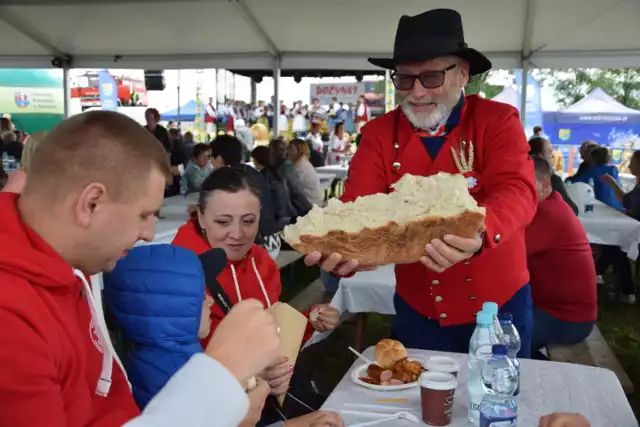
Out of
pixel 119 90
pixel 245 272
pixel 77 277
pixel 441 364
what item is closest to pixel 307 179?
pixel 245 272

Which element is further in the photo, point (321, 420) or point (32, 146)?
point (32, 146)

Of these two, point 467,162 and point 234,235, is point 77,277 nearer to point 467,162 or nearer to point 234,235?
point 234,235

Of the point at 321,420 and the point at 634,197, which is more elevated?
the point at 634,197

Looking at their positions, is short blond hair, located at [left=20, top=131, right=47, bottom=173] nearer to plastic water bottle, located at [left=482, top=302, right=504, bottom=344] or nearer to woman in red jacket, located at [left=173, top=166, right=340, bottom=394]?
woman in red jacket, located at [left=173, top=166, right=340, bottom=394]

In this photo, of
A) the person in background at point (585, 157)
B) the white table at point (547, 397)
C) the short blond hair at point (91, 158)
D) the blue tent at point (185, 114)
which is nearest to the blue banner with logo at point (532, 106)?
the person in background at point (585, 157)

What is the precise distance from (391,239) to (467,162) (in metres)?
0.63

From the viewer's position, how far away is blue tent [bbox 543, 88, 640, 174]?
20172mm

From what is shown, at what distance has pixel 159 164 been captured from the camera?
1.27 metres

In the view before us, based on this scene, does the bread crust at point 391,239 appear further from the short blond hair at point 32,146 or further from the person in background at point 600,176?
the person in background at point 600,176

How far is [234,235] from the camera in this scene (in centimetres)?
259

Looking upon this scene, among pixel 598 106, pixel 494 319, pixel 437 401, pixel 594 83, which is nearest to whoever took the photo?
pixel 437 401

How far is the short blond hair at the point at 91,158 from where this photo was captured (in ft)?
3.76

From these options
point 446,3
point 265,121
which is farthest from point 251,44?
point 265,121

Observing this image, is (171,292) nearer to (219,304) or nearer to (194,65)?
(219,304)
